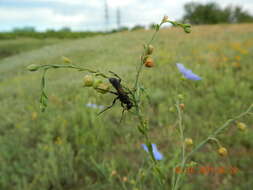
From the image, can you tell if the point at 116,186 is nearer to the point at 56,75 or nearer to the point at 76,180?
the point at 76,180

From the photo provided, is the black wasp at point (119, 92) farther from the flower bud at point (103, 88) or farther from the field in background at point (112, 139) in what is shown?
the field in background at point (112, 139)

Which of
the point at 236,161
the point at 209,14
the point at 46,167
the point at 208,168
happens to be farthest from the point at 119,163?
the point at 209,14

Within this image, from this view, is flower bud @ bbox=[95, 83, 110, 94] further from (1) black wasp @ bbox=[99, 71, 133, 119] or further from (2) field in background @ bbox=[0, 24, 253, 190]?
(2) field in background @ bbox=[0, 24, 253, 190]

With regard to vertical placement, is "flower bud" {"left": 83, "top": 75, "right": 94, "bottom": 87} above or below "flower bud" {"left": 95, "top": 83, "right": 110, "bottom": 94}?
above

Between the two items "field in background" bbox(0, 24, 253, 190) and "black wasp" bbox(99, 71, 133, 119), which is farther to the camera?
"field in background" bbox(0, 24, 253, 190)
